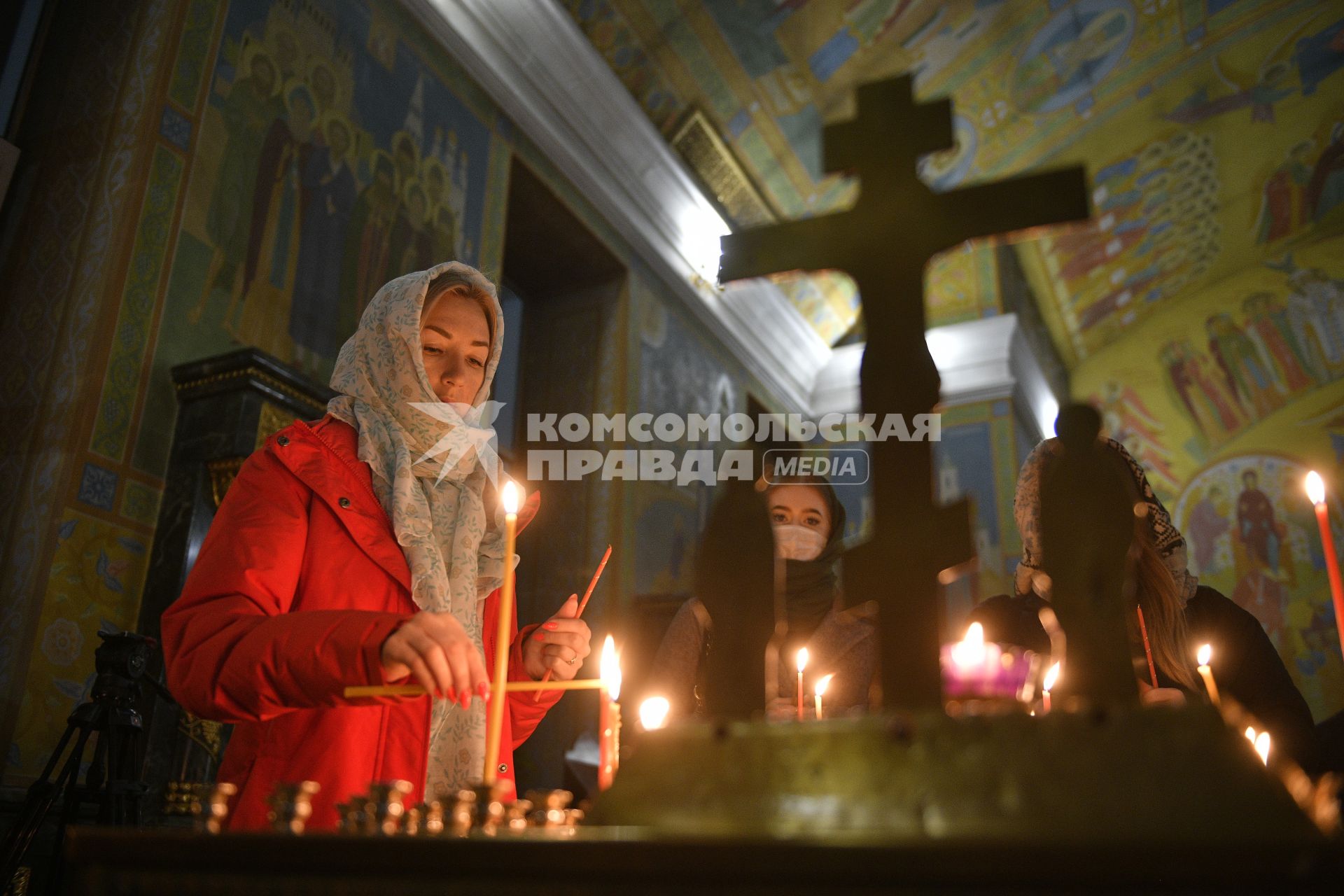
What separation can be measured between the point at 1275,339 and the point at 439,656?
46.9ft

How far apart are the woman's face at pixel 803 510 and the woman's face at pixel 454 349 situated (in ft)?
4.81

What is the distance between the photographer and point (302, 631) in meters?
1.21

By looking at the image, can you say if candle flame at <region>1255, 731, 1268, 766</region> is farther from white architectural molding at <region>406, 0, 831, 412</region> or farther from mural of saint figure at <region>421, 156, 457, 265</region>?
white architectural molding at <region>406, 0, 831, 412</region>

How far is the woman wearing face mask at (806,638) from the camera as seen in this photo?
275 centimetres

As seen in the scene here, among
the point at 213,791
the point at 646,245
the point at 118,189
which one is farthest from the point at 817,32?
the point at 213,791

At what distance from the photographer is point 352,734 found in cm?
152

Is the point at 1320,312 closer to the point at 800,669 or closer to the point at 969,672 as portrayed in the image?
the point at 800,669

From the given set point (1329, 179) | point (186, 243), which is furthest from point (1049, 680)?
point (1329, 179)

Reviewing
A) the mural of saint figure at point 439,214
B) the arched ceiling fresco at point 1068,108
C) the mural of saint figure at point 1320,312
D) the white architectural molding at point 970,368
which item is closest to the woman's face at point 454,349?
the mural of saint figure at point 439,214

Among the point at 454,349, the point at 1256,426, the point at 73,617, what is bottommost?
the point at 73,617

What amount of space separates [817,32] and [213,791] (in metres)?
8.54

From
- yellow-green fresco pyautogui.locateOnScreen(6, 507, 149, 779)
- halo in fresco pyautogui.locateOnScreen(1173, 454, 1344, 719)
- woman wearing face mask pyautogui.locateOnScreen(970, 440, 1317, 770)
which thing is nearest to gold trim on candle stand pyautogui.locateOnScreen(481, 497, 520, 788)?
woman wearing face mask pyautogui.locateOnScreen(970, 440, 1317, 770)

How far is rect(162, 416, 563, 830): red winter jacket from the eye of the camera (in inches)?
47.7

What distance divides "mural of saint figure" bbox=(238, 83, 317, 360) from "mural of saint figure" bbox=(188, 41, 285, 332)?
0.15 feet
